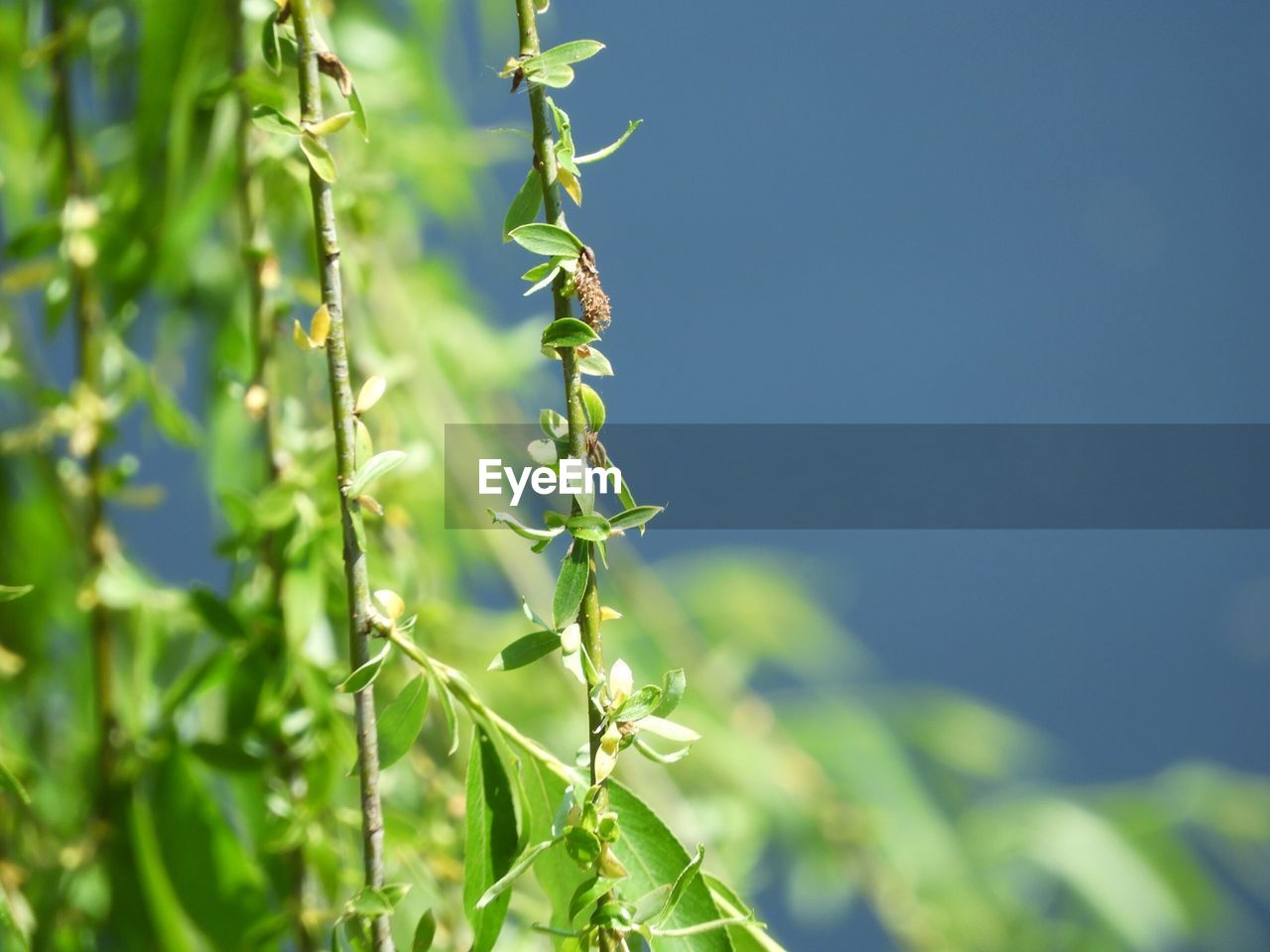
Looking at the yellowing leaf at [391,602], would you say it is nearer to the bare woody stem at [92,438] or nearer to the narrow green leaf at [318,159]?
the narrow green leaf at [318,159]

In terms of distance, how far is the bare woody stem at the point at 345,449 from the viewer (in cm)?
17

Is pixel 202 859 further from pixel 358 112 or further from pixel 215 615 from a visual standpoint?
pixel 358 112

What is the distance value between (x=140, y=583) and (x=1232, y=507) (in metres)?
0.62

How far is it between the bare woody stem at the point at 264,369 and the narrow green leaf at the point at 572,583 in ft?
0.46

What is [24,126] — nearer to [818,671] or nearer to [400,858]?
[400,858]

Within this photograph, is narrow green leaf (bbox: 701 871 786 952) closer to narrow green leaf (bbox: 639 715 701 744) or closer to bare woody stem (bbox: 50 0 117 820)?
narrow green leaf (bbox: 639 715 701 744)

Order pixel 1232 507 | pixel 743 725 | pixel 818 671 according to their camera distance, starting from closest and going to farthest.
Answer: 1. pixel 743 725
2. pixel 1232 507
3. pixel 818 671

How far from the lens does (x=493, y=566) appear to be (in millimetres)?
711

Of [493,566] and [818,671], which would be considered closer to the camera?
[493,566]

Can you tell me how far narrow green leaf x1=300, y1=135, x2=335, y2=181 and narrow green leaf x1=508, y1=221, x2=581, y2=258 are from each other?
0.03 m

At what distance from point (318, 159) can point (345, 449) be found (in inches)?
1.5

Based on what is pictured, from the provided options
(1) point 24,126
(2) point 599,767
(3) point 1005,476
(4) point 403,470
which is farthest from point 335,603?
(3) point 1005,476

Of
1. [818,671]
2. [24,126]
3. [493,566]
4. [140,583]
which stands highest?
[24,126]

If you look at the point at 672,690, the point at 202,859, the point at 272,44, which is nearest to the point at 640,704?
the point at 672,690
